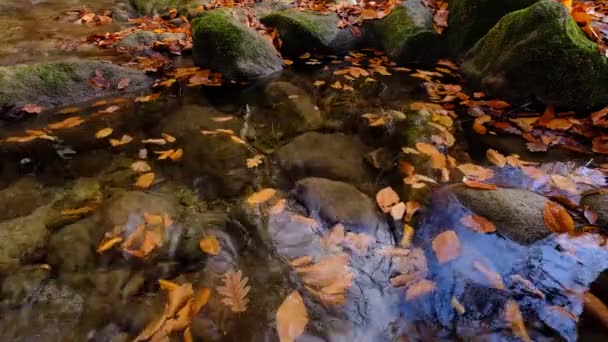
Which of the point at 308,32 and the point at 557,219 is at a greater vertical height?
the point at 308,32

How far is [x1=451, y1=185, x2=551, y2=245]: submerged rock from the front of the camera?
95.6 inches

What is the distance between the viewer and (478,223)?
2537 mm

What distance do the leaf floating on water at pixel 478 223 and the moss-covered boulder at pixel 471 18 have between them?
3.16 meters

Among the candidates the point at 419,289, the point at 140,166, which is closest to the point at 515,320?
the point at 419,289

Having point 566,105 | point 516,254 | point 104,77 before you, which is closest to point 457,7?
point 566,105

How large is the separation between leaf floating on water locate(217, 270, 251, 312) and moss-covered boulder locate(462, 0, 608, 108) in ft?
11.3

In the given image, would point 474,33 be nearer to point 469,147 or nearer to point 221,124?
point 469,147

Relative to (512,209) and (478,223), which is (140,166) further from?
(512,209)

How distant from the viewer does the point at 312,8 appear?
6098mm

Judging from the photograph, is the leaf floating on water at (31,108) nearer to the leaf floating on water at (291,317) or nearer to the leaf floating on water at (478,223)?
the leaf floating on water at (291,317)

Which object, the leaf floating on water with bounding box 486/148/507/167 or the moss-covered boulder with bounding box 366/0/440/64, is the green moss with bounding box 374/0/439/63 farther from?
the leaf floating on water with bounding box 486/148/507/167

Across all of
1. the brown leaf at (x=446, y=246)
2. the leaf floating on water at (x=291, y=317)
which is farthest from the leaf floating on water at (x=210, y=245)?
the brown leaf at (x=446, y=246)

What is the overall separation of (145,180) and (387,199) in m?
1.83

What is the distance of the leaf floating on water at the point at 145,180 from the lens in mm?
2887
